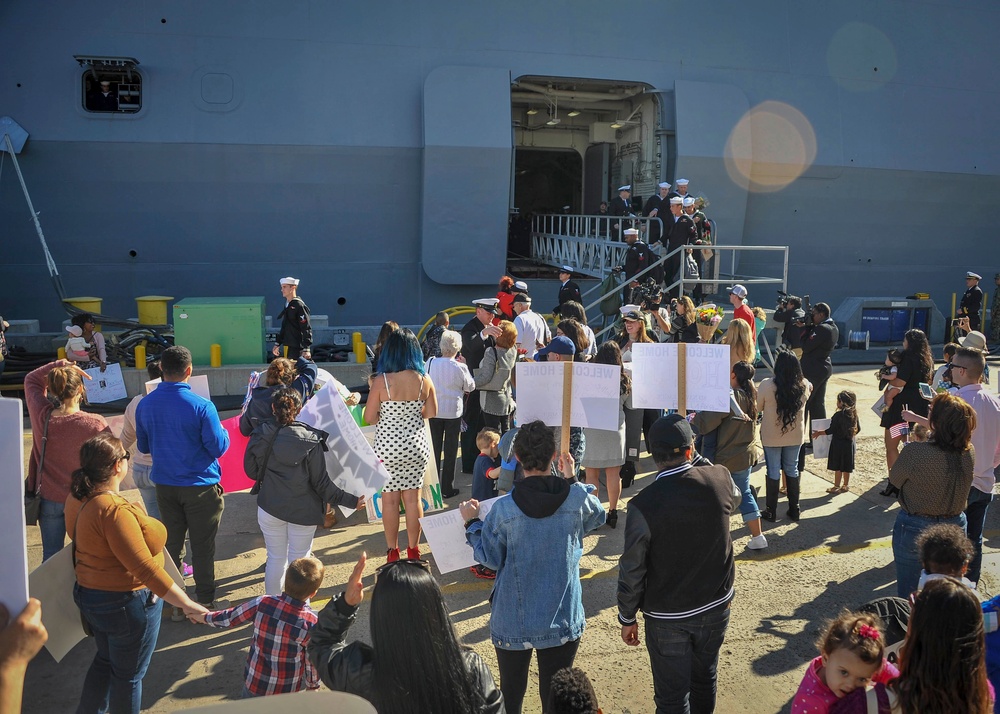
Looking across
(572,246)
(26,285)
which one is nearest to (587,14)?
(572,246)

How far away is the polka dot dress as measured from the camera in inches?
202

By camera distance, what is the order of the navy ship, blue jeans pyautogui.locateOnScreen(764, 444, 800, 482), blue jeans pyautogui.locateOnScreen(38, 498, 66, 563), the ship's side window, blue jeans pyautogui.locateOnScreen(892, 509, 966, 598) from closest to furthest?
blue jeans pyautogui.locateOnScreen(892, 509, 966, 598) → blue jeans pyautogui.locateOnScreen(38, 498, 66, 563) → blue jeans pyautogui.locateOnScreen(764, 444, 800, 482) → the navy ship → the ship's side window

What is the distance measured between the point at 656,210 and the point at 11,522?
1177cm

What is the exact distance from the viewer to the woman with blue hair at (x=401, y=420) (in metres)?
5.07

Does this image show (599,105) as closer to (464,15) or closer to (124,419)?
(464,15)

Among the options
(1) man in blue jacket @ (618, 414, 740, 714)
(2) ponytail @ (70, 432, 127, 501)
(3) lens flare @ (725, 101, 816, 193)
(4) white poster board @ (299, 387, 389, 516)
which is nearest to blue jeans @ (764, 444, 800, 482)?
(1) man in blue jacket @ (618, 414, 740, 714)

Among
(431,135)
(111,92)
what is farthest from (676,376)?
(111,92)

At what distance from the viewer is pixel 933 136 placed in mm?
14867

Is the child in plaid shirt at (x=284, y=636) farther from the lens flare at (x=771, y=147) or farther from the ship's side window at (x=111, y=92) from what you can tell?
the lens flare at (x=771, y=147)

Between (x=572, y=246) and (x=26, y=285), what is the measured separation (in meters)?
9.41

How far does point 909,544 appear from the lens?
4223 millimetres

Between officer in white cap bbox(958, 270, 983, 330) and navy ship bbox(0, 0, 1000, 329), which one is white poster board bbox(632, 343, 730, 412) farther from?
officer in white cap bbox(958, 270, 983, 330)

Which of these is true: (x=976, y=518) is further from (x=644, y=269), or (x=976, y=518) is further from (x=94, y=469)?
(x=644, y=269)

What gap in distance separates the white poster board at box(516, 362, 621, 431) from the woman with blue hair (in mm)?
690
